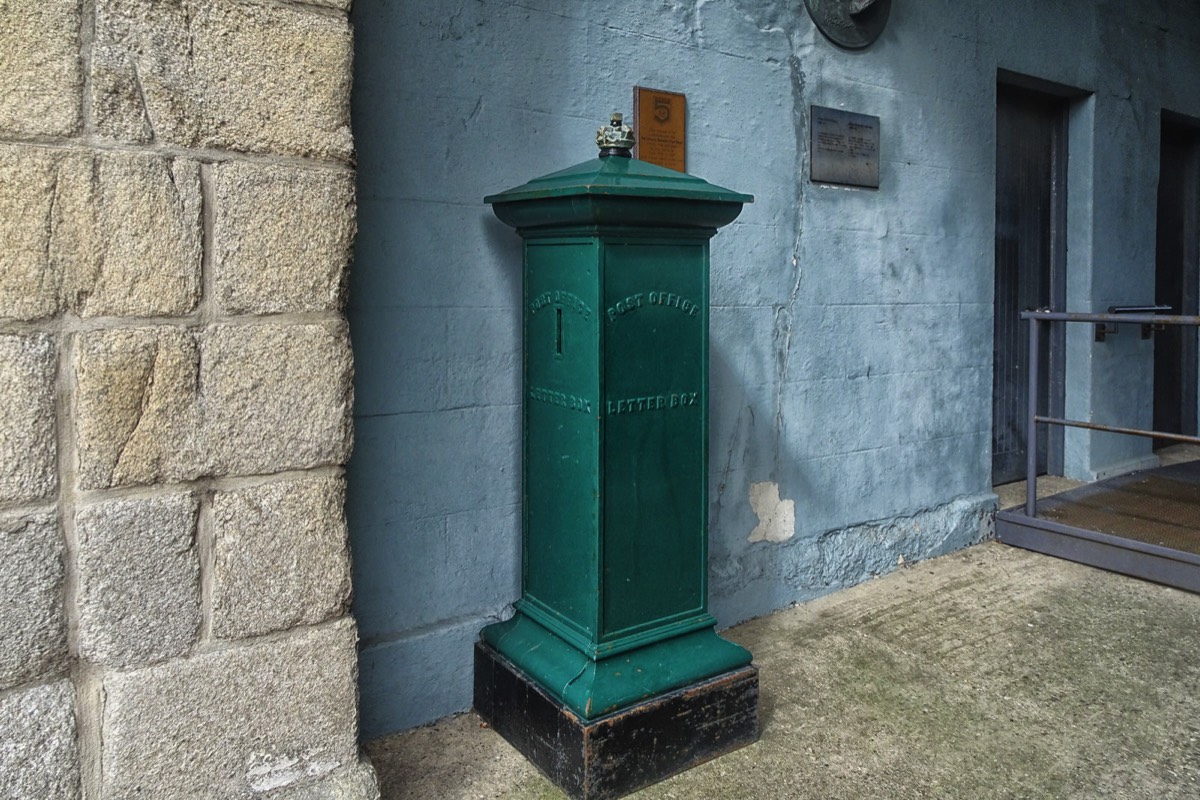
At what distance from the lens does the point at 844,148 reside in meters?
3.80

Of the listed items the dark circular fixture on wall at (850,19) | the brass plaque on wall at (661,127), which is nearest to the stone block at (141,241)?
the brass plaque on wall at (661,127)

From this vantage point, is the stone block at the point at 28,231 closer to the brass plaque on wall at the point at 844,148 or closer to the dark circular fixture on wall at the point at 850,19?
the brass plaque on wall at the point at 844,148

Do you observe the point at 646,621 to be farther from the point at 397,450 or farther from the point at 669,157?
the point at 669,157

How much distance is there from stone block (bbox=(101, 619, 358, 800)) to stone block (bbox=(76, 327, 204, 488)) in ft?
1.32

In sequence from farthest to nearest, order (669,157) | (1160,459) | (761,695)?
(1160,459), (669,157), (761,695)

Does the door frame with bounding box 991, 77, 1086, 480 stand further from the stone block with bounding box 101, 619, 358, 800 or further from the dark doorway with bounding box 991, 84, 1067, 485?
the stone block with bounding box 101, 619, 358, 800

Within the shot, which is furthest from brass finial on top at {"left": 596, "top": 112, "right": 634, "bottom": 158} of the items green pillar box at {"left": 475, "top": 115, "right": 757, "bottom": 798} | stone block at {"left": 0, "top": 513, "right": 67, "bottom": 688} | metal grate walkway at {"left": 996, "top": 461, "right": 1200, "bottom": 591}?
metal grate walkway at {"left": 996, "top": 461, "right": 1200, "bottom": 591}

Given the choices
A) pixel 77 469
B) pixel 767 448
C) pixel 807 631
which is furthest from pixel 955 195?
pixel 77 469

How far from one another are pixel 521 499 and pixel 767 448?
1104 mm

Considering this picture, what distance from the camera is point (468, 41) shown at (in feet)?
9.14

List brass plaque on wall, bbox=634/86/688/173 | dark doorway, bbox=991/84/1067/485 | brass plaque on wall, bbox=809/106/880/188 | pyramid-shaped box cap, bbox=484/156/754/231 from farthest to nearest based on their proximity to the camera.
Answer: dark doorway, bbox=991/84/1067/485 → brass plaque on wall, bbox=809/106/880/188 → brass plaque on wall, bbox=634/86/688/173 → pyramid-shaped box cap, bbox=484/156/754/231

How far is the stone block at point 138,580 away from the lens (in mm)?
1832

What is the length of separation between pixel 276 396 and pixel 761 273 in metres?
2.06

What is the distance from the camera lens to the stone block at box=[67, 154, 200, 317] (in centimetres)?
180
